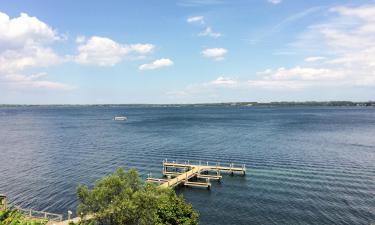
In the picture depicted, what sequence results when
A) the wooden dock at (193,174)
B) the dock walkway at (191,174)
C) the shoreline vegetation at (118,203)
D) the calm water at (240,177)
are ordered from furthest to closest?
the wooden dock at (193,174), the dock walkway at (191,174), the calm water at (240,177), the shoreline vegetation at (118,203)

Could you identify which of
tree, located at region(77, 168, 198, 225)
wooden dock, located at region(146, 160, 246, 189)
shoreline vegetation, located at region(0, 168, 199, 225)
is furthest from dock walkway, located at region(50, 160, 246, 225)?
shoreline vegetation, located at region(0, 168, 199, 225)

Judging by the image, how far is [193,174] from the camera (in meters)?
59.1

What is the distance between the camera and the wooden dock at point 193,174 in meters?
54.5

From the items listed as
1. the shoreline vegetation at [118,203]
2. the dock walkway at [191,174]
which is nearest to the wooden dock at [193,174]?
the dock walkway at [191,174]

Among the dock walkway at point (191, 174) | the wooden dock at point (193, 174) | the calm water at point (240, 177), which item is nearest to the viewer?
the calm water at point (240, 177)

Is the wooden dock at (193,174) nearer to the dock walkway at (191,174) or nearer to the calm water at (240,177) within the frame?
the dock walkway at (191,174)

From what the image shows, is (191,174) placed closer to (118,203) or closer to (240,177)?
(240,177)

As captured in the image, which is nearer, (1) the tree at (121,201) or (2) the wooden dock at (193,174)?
(1) the tree at (121,201)

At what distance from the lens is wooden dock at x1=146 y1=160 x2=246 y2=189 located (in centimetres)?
5447

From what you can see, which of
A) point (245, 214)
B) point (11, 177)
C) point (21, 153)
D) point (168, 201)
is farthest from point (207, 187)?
point (21, 153)

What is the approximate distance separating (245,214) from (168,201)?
16986 mm

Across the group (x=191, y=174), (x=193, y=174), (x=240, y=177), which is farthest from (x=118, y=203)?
(x=240, y=177)

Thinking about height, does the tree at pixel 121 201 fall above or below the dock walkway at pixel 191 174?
above

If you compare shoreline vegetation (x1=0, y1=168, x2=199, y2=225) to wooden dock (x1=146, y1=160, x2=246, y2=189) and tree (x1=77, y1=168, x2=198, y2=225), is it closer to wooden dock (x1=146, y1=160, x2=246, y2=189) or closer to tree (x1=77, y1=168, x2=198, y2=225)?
tree (x1=77, y1=168, x2=198, y2=225)
